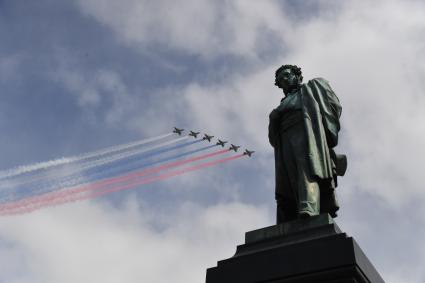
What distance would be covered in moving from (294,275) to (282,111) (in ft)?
14.5

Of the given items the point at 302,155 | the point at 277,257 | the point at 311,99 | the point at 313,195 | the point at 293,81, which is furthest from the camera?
the point at 293,81

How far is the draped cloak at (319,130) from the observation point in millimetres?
10625

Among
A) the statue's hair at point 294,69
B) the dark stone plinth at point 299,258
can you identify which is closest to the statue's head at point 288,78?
the statue's hair at point 294,69

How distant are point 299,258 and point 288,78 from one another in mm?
5306

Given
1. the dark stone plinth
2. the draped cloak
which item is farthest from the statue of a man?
the dark stone plinth

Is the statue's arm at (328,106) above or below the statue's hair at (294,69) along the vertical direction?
below

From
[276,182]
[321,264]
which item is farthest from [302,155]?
[321,264]

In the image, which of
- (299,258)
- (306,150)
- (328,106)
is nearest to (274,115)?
(328,106)

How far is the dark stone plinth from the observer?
8.23 meters

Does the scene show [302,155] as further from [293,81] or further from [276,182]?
[293,81]

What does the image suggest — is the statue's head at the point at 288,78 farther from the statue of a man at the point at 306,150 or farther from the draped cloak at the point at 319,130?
the draped cloak at the point at 319,130

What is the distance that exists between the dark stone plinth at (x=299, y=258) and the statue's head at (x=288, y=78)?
13.5ft

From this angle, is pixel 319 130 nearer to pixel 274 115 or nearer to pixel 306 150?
pixel 306 150

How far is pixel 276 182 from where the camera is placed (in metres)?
11.2
